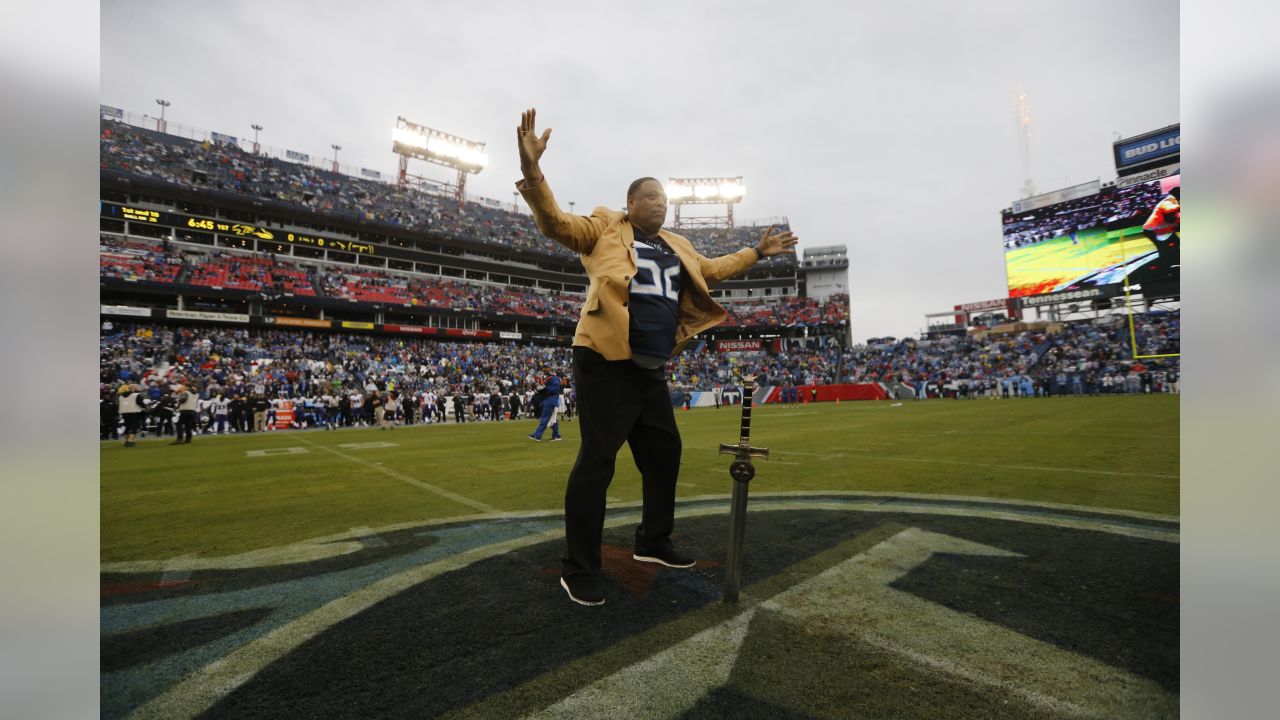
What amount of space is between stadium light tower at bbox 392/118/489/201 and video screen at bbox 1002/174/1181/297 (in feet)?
168

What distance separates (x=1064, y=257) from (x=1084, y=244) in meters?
1.35

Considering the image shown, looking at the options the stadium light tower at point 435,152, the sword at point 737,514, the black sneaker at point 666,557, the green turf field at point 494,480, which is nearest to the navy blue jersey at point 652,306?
the sword at point 737,514

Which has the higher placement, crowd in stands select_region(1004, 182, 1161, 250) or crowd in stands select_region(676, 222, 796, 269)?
crowd in stands select_region(676, 222, 796, 269)

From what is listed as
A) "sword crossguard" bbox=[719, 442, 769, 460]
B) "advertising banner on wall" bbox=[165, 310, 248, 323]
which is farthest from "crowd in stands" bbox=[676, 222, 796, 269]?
"sword crossguard" bbox=[719, 442, 769, 460]

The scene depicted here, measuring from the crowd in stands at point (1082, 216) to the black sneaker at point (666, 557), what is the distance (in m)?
45.6

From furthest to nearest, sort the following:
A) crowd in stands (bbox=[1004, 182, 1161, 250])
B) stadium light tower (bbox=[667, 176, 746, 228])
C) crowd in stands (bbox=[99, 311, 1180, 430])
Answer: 1. stadium light tower (bbox=[667, 176, 746, 228])
2. crowd in stands (bbox=[1004, 182, 1161, 250])
3. crowd in stands (bbox=[99, 311, 1180, 430])

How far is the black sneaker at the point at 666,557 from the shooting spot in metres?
2.81

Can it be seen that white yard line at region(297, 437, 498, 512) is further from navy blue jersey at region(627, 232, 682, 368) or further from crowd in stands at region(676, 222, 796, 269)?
crowd in stands at region(676, 222, 796, 269)

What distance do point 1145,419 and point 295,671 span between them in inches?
670

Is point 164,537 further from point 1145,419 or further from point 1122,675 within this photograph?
point 1145,419

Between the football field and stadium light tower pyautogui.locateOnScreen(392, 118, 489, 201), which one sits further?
stadium light tower pyautogui.locateOnScreen(392, 118, 489, 201)

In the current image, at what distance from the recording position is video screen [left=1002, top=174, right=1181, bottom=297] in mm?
33688

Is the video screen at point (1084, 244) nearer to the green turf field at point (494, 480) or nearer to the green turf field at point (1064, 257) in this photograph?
the green turf field at point (1064, 257)
